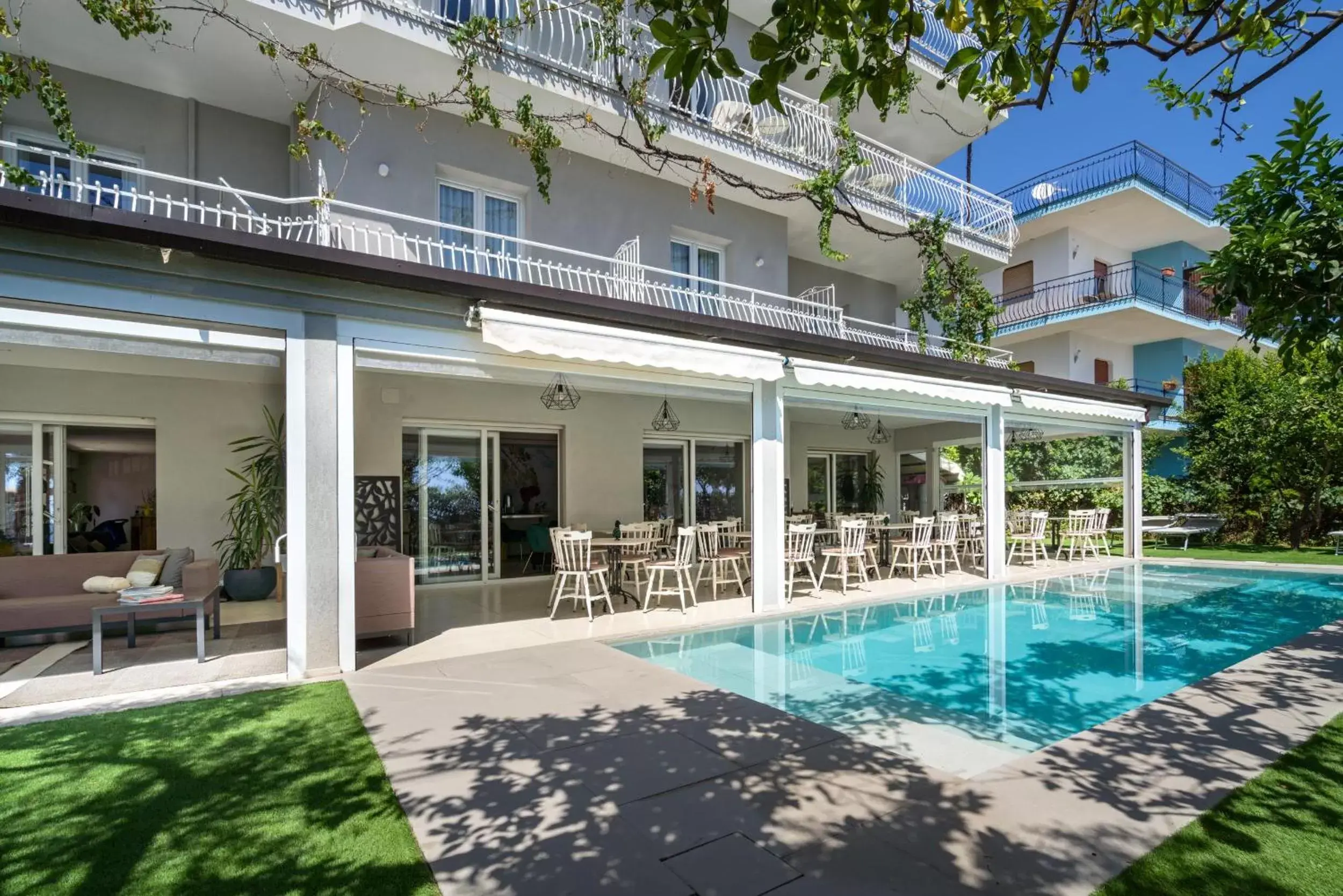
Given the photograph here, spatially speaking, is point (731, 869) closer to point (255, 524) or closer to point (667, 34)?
point (667, 34)

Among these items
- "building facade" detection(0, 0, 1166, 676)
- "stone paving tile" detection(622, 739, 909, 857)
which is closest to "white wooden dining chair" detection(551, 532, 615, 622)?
"building facade" detection(0, 0, 1166, 676)

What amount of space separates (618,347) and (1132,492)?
15.0 metres

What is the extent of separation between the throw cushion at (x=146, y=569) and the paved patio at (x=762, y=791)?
3338mm

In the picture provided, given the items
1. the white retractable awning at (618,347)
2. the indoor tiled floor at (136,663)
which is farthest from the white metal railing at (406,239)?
the indoor tiled floor at (136,663)

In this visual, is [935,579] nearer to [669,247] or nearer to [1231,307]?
[669,247]

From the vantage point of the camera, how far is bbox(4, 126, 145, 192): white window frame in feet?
27.3

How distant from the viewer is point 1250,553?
1647 centimetres

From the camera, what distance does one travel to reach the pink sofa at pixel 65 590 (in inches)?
280

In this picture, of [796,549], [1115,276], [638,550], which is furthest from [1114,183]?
[638,550]

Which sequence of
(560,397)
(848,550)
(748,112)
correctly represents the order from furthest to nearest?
1. (748,112)
2. (560,397)
3. (848,550)

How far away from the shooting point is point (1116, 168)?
21.8m

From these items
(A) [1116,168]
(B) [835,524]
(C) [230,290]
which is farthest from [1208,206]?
(C) [230,290]

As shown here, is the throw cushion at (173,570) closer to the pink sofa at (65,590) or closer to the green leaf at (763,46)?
the pink sofa at (65,590)

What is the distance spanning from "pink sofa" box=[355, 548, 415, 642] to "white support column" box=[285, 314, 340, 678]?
3.00 feet
